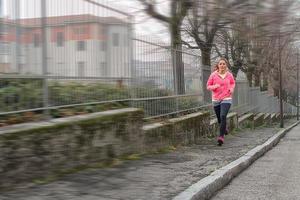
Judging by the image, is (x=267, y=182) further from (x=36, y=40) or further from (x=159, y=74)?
(x=36, y=40)

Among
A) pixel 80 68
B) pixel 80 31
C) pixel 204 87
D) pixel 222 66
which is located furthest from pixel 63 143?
pixel 204 87

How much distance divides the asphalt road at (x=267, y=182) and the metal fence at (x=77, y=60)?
229cm

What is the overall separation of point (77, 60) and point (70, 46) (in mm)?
242

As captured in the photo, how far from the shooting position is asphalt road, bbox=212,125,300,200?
22.9 feet

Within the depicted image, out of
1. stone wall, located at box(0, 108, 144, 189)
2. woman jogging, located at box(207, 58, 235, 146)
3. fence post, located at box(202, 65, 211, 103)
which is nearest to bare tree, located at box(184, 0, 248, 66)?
stone wall, located at box(0, 108, 144, 189)

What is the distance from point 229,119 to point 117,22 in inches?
330

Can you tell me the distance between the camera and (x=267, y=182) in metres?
8.05

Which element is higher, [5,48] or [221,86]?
[5,48]

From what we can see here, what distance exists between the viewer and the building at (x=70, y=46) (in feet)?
20.6

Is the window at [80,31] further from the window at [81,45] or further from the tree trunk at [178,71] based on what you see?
the tree trunk at [178,71]

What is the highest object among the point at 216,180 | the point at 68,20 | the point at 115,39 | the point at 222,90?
the point at 68,20

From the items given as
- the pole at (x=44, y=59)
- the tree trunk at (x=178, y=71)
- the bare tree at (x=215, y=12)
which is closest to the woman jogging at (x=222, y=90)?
the tree trunk at (x=178, y=71)

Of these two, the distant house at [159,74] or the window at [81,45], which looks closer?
the window at [81,45]

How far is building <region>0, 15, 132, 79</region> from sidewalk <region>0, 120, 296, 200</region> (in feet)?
4.74
